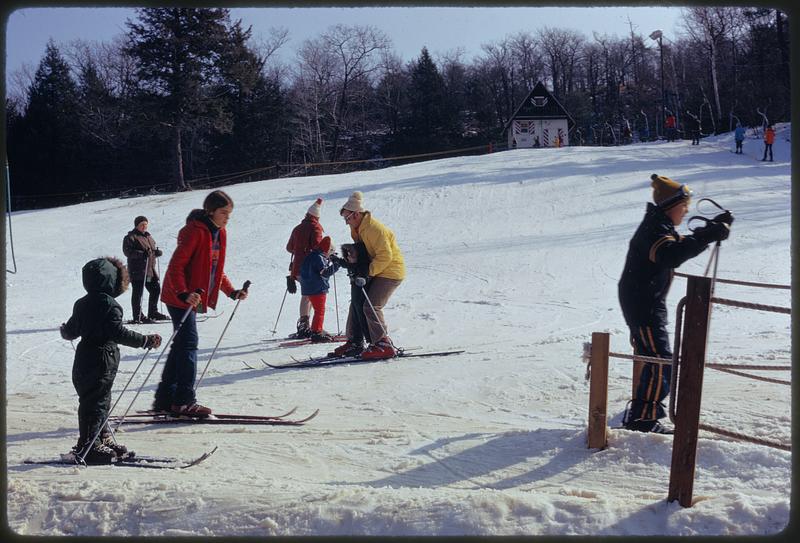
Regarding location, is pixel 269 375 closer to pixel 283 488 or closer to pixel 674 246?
pixel 283 488

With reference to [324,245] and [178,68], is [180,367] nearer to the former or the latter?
[324,245]

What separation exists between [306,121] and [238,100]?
5912 millimetres

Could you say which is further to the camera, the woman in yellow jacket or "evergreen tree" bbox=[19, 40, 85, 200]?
"evergreen tree" bbox=[19, 40, 85, 200]

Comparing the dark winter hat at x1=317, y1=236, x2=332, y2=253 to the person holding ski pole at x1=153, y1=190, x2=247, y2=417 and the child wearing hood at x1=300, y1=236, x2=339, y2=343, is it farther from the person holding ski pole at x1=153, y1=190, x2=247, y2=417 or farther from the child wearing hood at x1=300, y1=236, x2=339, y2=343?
the person holding ski pole at x1=153, y1=190, x2=247, y2=417

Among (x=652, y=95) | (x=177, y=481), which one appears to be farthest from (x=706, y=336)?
(x=652, y=95)

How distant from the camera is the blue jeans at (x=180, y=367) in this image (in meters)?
6.28

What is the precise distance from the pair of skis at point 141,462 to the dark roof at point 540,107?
4317cm

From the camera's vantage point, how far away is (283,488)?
14.3 feet

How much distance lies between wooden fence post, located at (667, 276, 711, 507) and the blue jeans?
12.6ft

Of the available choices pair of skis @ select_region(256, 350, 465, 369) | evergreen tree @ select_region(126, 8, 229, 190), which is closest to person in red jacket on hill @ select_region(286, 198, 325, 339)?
pair of skis @ select_region(256, 350, 465, 369)

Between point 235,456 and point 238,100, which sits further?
point 238,100

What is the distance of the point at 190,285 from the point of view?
632cm

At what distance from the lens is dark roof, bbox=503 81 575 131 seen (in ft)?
154

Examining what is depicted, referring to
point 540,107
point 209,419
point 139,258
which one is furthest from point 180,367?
point 540,107
